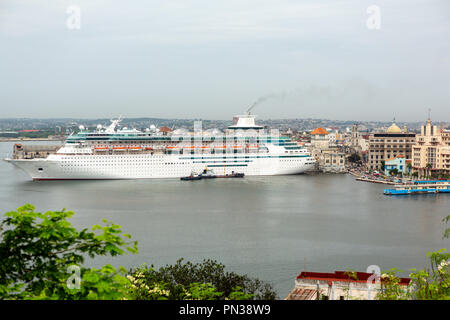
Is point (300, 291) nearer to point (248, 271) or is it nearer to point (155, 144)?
point (248, 271)

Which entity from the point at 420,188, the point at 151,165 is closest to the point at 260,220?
the point at 420,188

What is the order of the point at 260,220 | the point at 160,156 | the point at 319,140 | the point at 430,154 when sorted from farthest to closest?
the point at 319,140
the point at 430,154
the point at 160,156
the point at 260,220

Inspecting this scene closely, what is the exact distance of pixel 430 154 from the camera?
Answer: 64.6ft

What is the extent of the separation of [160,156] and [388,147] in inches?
399

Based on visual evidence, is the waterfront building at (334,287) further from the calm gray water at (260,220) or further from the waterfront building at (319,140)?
the waterfront building at (319,140)

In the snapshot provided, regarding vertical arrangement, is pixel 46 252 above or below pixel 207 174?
above

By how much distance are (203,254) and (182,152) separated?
40.5 feet

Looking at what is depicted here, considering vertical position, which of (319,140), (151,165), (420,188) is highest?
(319,140)

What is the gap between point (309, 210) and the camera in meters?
11.4

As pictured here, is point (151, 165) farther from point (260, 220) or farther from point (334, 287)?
point (334, 287)

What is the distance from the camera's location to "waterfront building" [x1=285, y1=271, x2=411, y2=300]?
425 cm

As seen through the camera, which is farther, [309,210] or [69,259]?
[309,210]
